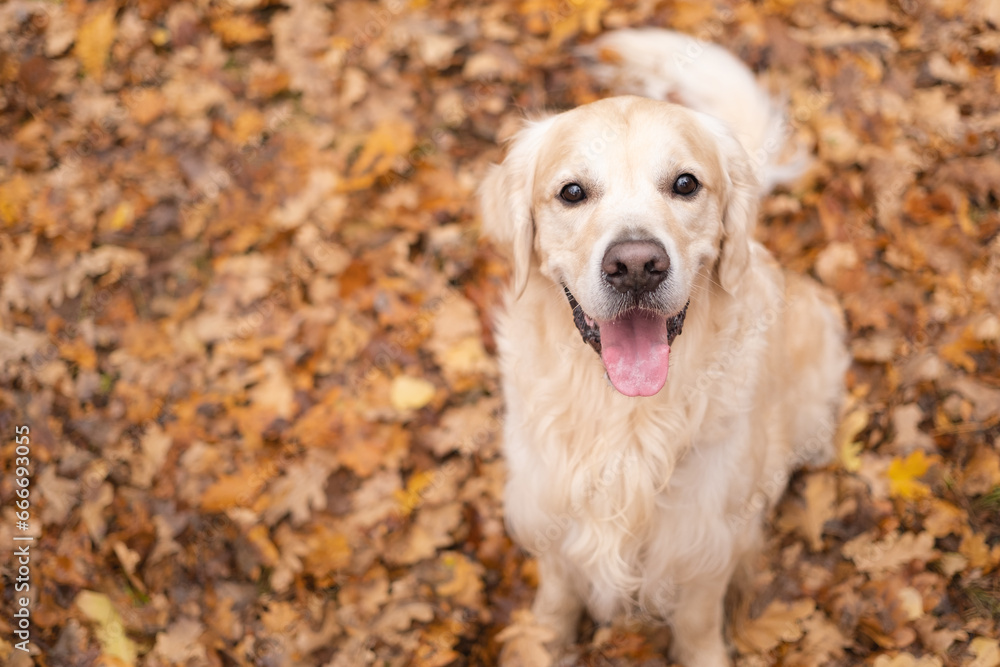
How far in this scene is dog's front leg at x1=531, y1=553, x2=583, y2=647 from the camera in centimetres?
249

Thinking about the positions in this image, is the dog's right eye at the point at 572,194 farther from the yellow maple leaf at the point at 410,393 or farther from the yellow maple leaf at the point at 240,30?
the yellow maple leaf at the point at 240,30

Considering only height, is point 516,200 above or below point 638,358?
above

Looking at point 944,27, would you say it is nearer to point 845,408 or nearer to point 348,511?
point 845,408

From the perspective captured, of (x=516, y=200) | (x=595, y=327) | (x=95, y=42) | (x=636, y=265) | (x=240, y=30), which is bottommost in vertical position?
(x=95, y=42)

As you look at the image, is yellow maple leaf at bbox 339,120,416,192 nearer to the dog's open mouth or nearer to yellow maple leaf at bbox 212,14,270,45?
yellow maple leaf at bbox 212,14,270,45

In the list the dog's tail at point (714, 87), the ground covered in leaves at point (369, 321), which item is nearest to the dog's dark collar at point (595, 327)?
the dog's tail at point (714, 87)

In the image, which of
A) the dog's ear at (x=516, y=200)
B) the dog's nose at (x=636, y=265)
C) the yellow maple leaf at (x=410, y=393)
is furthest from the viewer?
the yellow maple leaf at (x=410, y=393)

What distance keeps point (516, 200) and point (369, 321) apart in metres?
1.37

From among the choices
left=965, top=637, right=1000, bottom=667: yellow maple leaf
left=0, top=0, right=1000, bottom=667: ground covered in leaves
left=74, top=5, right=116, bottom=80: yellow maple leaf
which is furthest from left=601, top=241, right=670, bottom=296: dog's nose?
left=74, top=5, right=116, bottom=80: yellow maple leaf

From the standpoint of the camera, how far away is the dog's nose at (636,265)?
5.93 ft

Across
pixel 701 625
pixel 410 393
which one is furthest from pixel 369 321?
pixel 701 625

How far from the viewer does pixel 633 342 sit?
1.99 m

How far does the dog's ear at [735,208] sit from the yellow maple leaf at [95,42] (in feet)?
13.2

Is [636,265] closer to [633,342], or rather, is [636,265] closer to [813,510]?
[633,342]
